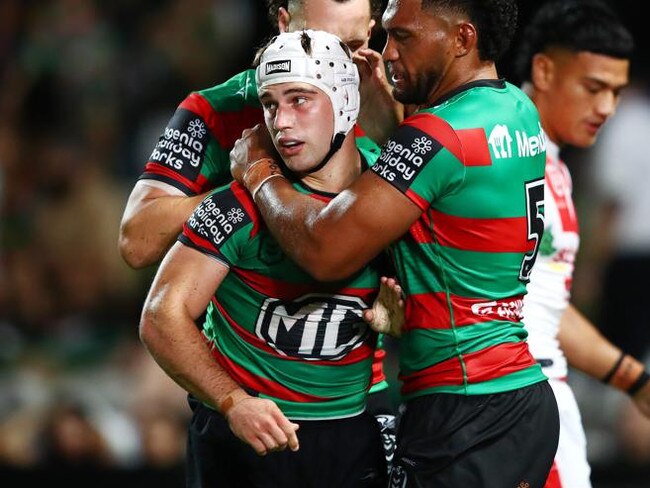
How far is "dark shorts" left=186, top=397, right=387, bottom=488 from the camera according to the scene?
3.42 m

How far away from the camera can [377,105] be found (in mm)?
Answer: 3926

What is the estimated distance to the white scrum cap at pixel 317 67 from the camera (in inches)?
128

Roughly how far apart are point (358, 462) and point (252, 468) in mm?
319

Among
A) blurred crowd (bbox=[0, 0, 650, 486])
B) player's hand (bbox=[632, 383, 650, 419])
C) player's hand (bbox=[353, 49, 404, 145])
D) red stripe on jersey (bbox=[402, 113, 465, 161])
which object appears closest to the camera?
red stripe on jersey (bbox=[402, 113, 465, 161])

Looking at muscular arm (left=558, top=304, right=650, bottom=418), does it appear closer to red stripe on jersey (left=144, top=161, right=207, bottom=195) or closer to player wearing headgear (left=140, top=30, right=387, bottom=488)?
player wearing headgear (left=140, top=30, right=387, bottom=488)

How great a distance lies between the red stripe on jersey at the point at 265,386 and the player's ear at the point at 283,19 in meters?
1.23

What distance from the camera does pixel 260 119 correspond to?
3.91 metres

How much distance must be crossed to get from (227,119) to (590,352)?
1.81 m

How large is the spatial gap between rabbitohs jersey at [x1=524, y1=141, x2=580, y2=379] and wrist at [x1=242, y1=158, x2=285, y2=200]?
140 cm

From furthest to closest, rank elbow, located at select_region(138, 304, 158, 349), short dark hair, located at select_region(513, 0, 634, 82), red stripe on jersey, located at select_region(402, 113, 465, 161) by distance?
short dark hair, located at select_region(513, 0, 634, 82) → elbow, located at select_region(138, 304, 158, 349) → red stripe on jersey, located at select_region(402, 113, 465, 161)

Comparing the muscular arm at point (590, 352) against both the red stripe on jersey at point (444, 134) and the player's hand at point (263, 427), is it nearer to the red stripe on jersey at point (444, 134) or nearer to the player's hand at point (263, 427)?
the red stripe on jersey at point (444, 134)

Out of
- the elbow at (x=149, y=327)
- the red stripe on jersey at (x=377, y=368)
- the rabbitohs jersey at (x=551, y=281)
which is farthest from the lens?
the rabbitohs jersey at (x=551, y=281)

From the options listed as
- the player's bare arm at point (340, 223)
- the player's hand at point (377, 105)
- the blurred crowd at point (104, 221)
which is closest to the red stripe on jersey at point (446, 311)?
the player's bare arm at point (340, 223)

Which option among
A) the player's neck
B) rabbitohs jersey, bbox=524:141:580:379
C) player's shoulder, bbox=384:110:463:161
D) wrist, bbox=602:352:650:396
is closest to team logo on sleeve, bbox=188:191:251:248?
the player's neck
